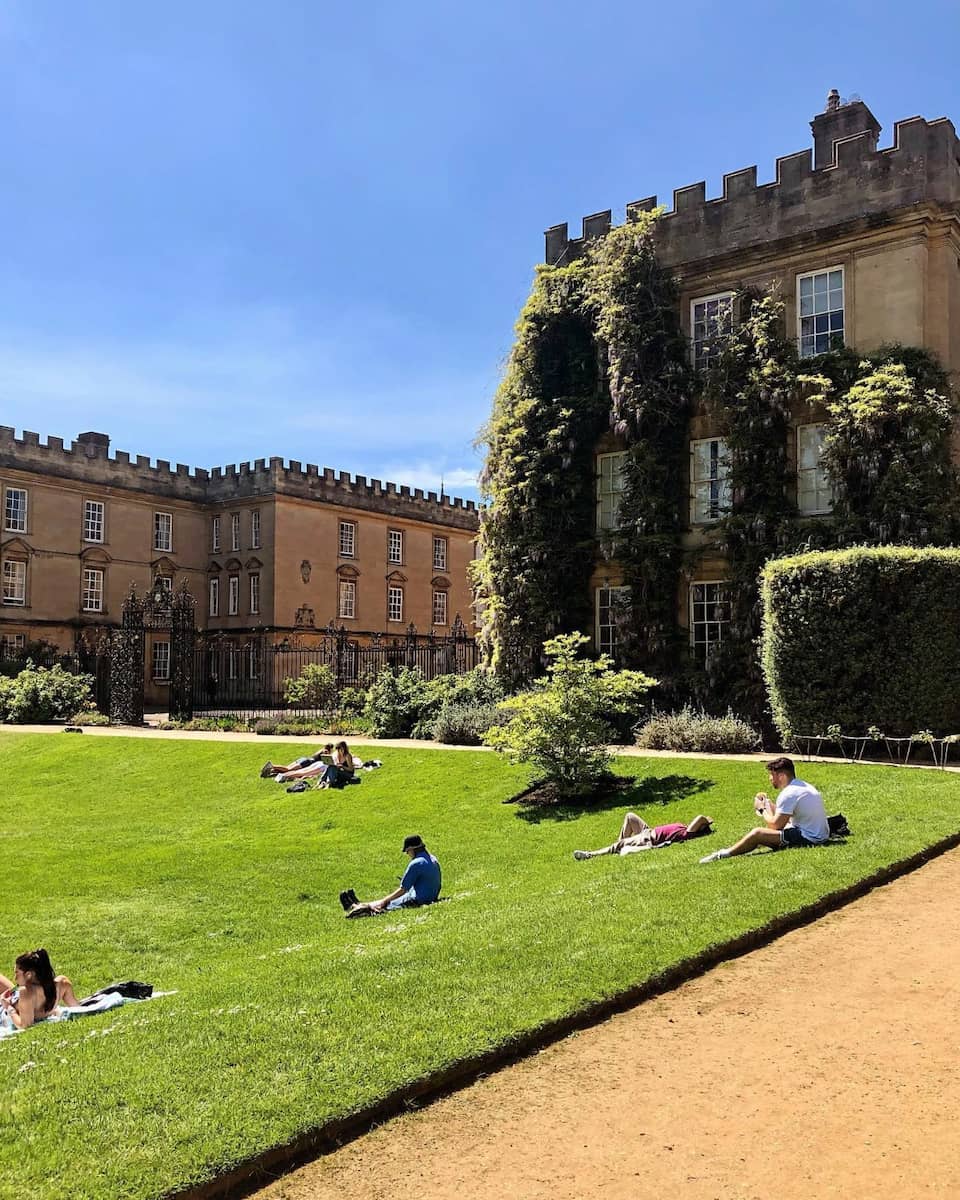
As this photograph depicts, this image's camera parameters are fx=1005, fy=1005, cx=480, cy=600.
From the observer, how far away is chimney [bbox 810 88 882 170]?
72.2 ft

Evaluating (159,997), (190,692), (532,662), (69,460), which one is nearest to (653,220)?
(532,662)

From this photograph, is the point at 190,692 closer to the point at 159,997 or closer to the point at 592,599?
the point at 592,599

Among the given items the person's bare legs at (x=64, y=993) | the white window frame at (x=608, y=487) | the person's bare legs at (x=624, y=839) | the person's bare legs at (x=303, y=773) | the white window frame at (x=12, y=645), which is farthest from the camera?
the white window frame at (x=12, y=645)

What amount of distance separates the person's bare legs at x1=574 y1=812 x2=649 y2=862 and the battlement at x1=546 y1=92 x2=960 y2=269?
14.9 m

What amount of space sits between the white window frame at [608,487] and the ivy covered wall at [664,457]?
0.20 metres

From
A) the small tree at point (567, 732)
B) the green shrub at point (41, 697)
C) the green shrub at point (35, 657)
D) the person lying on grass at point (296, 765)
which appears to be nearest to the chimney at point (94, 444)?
the green shrub at point (35, 657)

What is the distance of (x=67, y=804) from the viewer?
1864cm

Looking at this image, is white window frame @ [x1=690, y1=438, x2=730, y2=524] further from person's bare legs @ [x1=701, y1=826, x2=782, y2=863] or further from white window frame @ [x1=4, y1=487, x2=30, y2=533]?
white window frame @ [x1=4, y1=487, x2=30, y2=533]

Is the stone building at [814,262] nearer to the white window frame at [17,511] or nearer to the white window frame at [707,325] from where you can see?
the white window frame at [707,325]

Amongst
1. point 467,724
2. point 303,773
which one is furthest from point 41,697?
point 467,724

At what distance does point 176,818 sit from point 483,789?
515 centimetres

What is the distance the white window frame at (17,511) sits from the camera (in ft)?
139

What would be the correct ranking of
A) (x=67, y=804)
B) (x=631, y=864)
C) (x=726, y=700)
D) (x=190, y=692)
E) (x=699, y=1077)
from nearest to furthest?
1. (x=699, y=1077)
2. (x=631, y=864)
3. (x=67, y=804)
4. (x=726, y=700)
5. (x=190, y=692)

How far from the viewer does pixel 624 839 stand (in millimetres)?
11695
